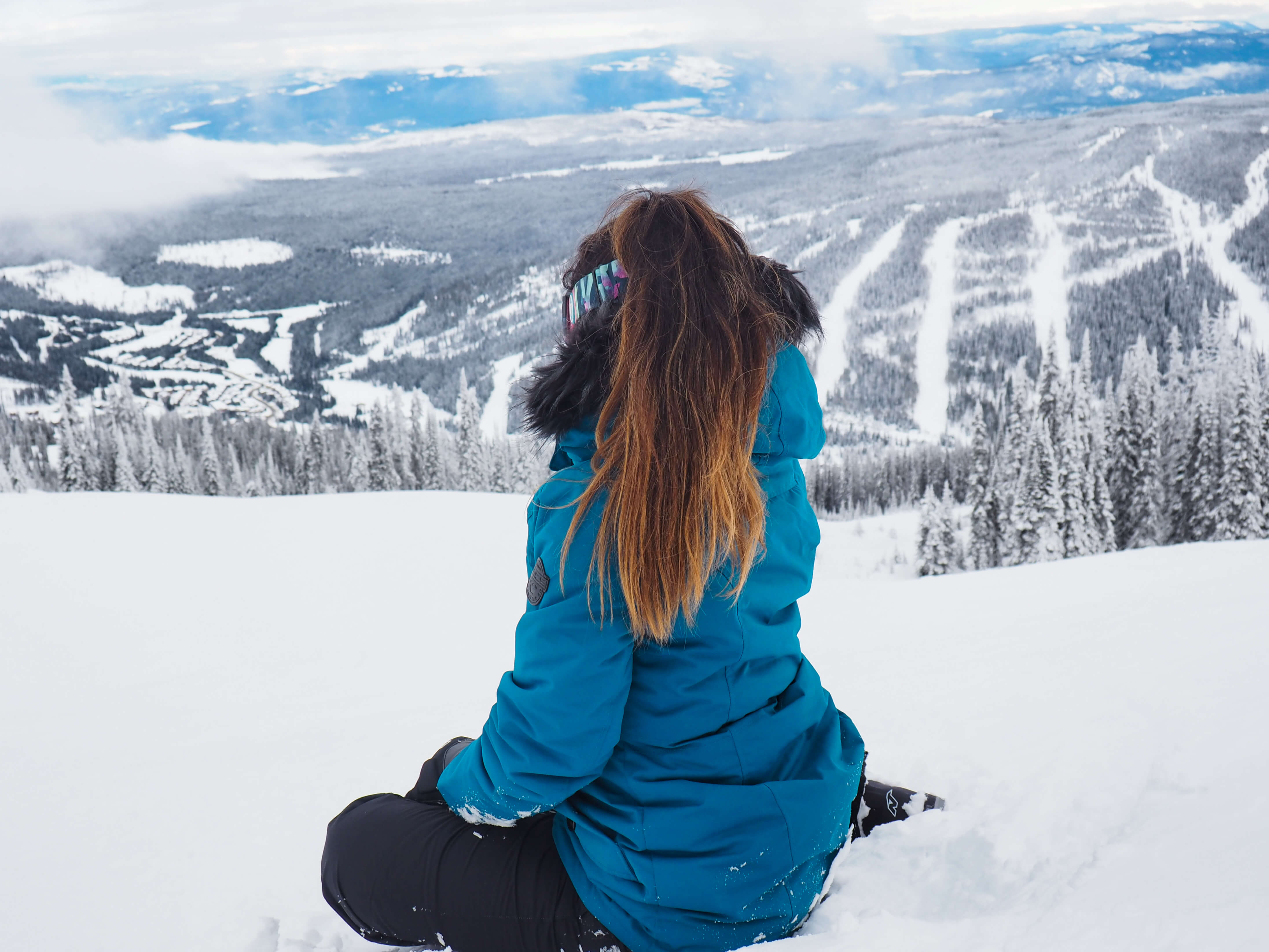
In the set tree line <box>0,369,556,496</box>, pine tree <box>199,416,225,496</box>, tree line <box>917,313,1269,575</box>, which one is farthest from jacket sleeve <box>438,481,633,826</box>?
pine tree <box>199,416,225,496</box>

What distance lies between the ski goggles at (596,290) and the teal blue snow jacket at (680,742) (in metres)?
0.34

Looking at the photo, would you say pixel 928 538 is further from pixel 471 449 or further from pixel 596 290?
pixel 596 290

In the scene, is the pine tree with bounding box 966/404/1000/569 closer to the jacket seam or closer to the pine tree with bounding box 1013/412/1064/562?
the pine tree with bounding box 1013/412/1064/562

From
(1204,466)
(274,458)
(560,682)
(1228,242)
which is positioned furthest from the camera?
(1228,242)

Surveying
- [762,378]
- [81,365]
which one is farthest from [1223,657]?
[81,365]

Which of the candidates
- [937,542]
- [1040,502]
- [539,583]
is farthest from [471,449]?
[539,583]

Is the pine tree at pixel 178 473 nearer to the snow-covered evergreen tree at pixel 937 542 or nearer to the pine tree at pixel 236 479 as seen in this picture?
the pine tree at pixel 236 479

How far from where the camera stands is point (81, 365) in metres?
154

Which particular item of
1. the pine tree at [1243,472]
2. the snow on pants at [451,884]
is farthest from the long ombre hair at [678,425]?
the pine tree at [1243,472]

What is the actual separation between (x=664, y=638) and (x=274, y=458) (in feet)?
211

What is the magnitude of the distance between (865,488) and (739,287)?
62.2 m

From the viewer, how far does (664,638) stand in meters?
1.79

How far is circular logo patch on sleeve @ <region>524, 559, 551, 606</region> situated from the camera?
1816 mm

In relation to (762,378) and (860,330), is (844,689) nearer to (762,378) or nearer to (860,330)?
(762,378)
